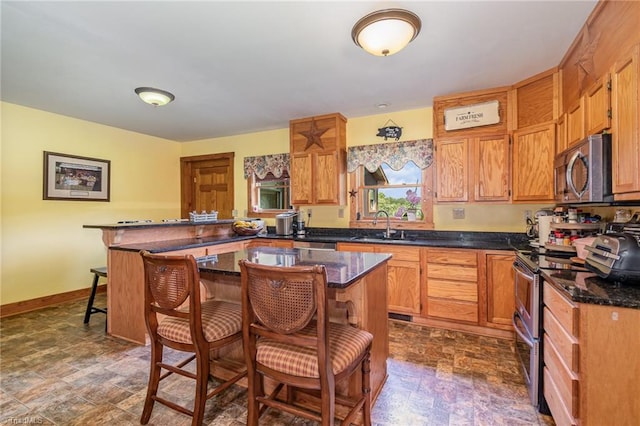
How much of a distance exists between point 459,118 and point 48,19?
3.56 meters

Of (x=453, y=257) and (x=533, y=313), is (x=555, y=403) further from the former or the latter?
(x=453, y=257)

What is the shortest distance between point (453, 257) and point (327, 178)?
1.82 meters

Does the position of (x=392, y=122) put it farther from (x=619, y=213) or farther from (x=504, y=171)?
(x=619, y=213)

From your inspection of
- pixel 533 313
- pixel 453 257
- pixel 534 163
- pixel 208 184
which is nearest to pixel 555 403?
pixel 533 313

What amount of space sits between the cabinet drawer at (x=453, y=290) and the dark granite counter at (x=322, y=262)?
137cm

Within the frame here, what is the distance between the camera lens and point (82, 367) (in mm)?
2387

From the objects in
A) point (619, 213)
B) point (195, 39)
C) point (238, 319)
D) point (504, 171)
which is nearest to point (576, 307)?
point (619, 213)

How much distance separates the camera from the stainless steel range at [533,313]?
1850 mm

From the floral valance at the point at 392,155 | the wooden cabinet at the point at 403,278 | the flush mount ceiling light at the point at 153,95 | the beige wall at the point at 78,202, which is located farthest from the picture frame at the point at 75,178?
the wooden cabinet at the point at 403,278

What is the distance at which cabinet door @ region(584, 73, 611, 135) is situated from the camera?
5.72ft

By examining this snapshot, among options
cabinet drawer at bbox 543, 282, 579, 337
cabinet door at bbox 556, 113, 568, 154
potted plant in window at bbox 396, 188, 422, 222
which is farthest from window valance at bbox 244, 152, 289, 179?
cabinet drawer at bbox 543, 282, 579, 337

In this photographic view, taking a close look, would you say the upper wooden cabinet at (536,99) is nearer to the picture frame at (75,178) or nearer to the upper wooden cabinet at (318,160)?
the upper wooden cabinet at (318,160)

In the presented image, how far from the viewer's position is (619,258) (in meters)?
1.45

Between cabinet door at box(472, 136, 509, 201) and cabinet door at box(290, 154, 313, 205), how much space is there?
201 centimetres
